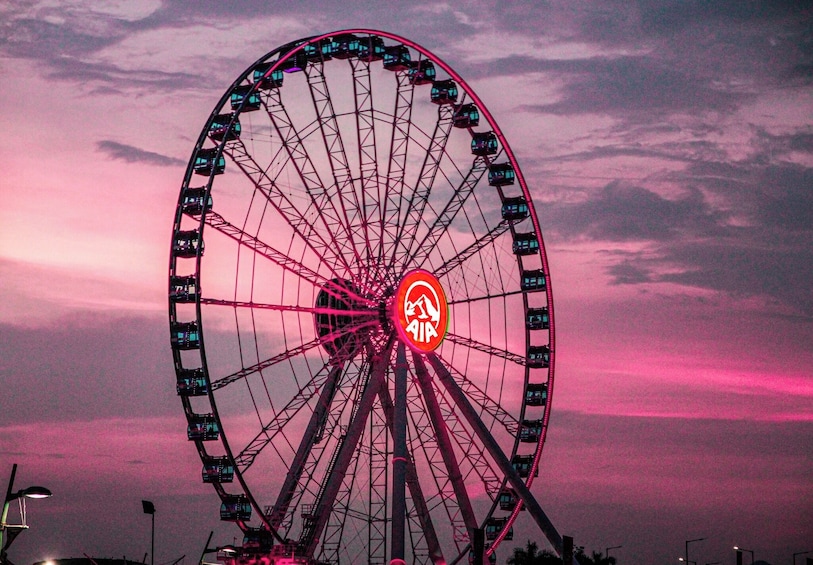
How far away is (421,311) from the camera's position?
5341 cm

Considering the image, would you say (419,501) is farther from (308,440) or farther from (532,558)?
(532,558)

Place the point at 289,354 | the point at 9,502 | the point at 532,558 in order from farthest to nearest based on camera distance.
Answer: the point at 532,558, the point at 289,354, the point at 9,502

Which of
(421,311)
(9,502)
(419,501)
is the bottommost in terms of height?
(9,502)

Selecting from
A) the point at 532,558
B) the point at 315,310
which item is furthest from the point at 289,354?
the point at 532,558

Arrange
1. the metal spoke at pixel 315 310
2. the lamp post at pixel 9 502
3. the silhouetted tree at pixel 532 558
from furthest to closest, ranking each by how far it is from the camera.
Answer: the silhouetted tree at pixel 532 558, the metal spoke at pixel 315 310, the lamp post at pixel 9 502

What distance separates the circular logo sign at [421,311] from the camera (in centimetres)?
5216

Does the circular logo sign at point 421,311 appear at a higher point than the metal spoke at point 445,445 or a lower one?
higher

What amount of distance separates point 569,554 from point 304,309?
13.9 metres

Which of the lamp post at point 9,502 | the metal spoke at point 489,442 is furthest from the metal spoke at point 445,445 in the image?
the lamp post at point 9,502

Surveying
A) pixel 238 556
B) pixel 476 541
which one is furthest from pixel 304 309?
pixel 476 541

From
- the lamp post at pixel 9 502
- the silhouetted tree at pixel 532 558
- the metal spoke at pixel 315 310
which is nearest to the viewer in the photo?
the lamp post at pixel 9 502

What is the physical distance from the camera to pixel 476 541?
1722 inches

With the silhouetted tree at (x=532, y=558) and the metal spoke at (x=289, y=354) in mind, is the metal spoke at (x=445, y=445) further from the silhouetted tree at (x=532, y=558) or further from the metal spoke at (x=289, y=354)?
the silhouetted tree at (x=532, y=558)

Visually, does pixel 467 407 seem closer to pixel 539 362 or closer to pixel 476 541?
pixel 539 362
